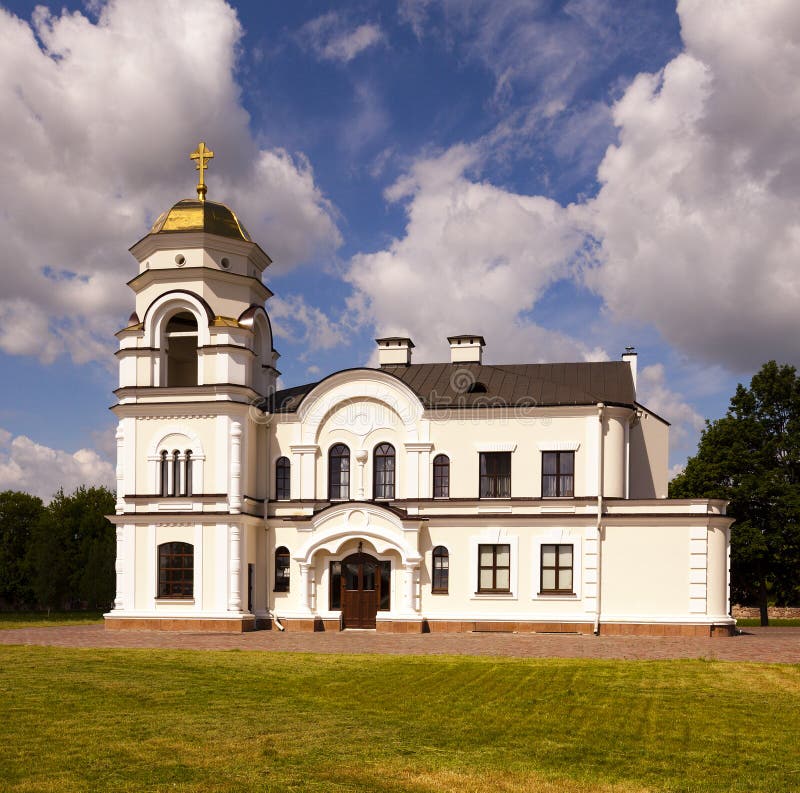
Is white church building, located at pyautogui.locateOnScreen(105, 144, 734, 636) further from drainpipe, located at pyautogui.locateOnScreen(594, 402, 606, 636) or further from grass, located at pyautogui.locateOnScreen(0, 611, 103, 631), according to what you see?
grass, located at pyautogui.locateOnScreen(0, 611, 103, 631)

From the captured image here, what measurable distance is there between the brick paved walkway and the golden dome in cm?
1420

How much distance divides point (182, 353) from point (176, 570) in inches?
342

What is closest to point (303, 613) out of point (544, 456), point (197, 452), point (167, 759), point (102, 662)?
point (197, 452)

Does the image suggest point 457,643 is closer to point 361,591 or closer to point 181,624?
point 361,591

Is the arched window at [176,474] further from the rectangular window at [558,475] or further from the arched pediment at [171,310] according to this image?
the rectangular window at [558,475]

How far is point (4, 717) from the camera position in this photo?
14.0 m

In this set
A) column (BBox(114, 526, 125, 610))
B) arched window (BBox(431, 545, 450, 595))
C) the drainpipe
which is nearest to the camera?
the drainpipe

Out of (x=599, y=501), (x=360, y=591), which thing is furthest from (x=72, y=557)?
(x=599, y=501)

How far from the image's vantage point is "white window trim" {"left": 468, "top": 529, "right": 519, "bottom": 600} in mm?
33375

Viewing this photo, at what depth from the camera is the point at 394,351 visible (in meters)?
39.1

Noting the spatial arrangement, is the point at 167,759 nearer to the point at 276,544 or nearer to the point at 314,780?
the point at 314,780

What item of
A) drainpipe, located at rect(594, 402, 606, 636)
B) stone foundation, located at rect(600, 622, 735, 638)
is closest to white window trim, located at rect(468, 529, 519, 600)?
drainpipe, located at rect(594, 402, 606, 636)

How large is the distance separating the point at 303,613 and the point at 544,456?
991 cm

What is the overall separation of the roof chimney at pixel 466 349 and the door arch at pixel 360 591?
878 centimetres
